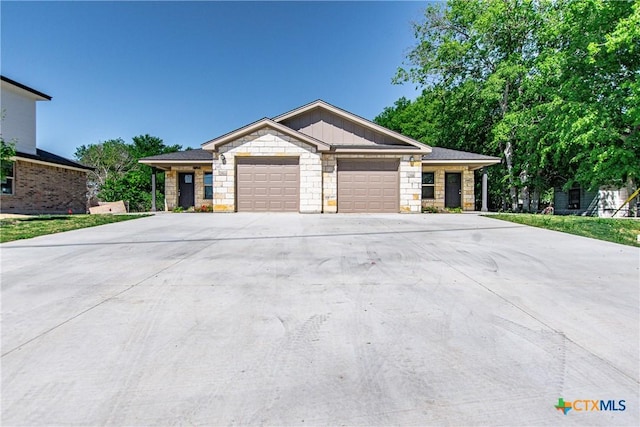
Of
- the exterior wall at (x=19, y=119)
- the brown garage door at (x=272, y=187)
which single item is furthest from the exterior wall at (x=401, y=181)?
the exterior wall at (x=19, y=119)

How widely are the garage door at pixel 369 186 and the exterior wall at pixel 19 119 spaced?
16313mm

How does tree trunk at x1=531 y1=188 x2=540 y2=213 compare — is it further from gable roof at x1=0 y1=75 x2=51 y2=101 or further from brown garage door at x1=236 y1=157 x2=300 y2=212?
gable roof at x1=0 y1=75 x2=51 y2=101

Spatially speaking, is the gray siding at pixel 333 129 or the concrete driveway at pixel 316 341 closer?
the concrete driveway at pixel 316 341

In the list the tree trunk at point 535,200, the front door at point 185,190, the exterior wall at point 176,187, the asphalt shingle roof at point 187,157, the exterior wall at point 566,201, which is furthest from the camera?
the tree trunk at point 535,200

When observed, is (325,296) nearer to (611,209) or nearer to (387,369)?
(387,369)

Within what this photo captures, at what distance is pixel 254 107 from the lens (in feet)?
107

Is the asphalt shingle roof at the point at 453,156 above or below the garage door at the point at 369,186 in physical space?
above

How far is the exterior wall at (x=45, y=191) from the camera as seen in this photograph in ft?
50.4

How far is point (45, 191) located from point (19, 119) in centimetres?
396

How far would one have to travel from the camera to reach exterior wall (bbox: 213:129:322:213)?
1454 centimetres

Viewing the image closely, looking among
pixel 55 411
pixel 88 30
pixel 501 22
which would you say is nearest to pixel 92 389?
pixel 55 411

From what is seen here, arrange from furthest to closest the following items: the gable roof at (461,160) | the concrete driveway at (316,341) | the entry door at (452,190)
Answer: the entry door at (452,190)
the gable roof at (461,160)
the concrete driveway at (316,341)

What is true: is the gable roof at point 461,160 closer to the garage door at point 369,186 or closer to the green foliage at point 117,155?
the garage door at point 369,186

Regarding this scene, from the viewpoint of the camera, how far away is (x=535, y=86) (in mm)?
17703
